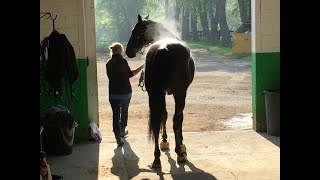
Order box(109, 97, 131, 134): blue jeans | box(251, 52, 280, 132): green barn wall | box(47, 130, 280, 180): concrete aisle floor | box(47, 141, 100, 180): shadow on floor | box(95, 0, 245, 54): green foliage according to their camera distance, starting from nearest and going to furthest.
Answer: box(47, 130, 280, 180): concrete aisle floor
box(47, 141, 100, 180): shadow on floor
box(109, 97, 131, 134): blue jeans
box(251, 52, 280, 132): green barn wall
box(95, 0, 245, 54): green foliage

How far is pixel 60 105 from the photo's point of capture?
21.7ft

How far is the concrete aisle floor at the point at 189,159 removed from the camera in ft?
16.5

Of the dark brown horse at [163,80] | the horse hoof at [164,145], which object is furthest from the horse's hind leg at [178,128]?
the horse hoof at [164,145]

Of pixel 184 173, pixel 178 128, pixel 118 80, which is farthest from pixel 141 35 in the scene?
pixel 184 173

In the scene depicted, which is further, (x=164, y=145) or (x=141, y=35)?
(x=141, y=35)

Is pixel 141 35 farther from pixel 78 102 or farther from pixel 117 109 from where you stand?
pixel 78 102

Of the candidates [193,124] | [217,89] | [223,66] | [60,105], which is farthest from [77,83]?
[223,66]

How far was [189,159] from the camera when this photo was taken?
18.9 ft

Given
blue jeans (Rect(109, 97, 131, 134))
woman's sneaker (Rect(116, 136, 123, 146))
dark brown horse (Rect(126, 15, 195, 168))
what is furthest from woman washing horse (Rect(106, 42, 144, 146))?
dark brown horse (Rect(126, 15, 195, 168))

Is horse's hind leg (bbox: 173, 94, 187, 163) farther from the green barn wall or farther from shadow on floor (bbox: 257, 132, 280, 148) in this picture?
the green barn wall

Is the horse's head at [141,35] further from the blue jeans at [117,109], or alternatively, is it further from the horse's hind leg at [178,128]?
the horse's hind leg at [178,128]

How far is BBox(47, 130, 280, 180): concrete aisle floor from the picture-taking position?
16.5 feet
